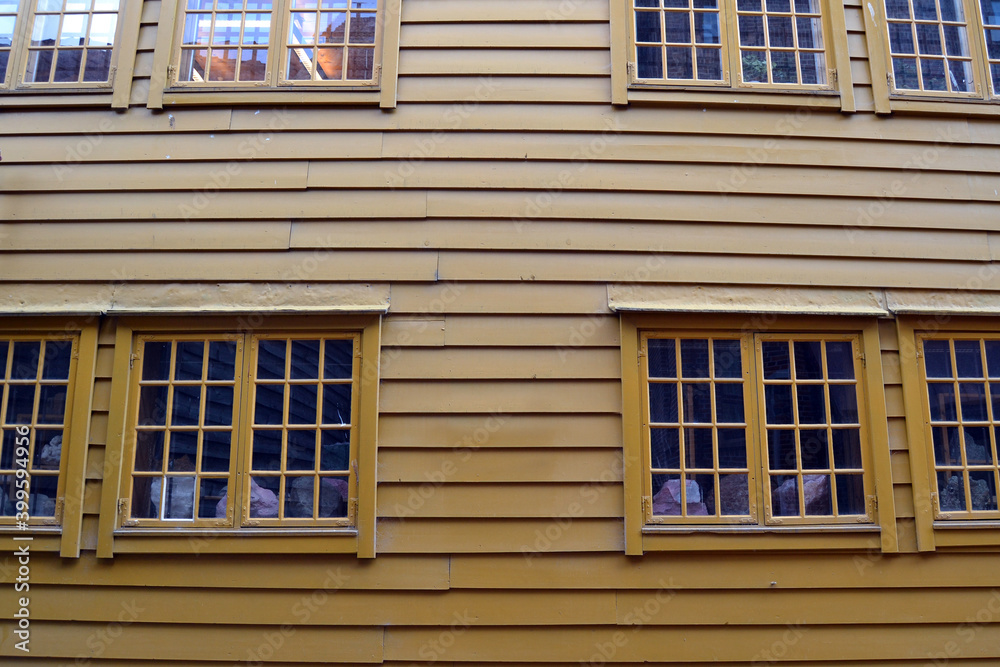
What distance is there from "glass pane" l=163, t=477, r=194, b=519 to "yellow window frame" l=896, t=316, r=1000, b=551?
489 centimetres

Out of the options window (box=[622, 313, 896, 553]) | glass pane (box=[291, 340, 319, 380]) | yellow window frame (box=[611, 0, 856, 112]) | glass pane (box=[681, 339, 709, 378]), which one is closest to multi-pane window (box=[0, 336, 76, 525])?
glass pane (box=[291, 340, 319, 380])

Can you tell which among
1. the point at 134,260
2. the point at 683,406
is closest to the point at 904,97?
the point at 683,406

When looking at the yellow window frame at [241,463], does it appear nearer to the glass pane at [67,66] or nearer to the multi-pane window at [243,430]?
the multi-pane window at [243,430]

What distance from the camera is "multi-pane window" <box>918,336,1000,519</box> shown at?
4.50 metres

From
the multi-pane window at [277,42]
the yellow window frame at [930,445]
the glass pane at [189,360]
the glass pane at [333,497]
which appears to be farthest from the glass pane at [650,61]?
the glass pane at [189,360]

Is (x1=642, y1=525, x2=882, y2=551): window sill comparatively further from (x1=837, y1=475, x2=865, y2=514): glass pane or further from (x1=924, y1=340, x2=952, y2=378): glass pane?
(x1=924, y1=340, x2=952, y2=378): glass pane

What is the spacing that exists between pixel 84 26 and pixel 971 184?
6924 mm

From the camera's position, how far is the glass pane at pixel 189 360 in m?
4.60

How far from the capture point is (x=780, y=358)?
4609 mm

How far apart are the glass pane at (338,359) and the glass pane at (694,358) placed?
2.31 meters

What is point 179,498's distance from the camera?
447 cm

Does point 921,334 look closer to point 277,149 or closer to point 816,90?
point 816,90

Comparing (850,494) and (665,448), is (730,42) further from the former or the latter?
(850,494)

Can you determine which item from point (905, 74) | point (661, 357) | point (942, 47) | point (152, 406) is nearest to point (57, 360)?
point (152, 406)
